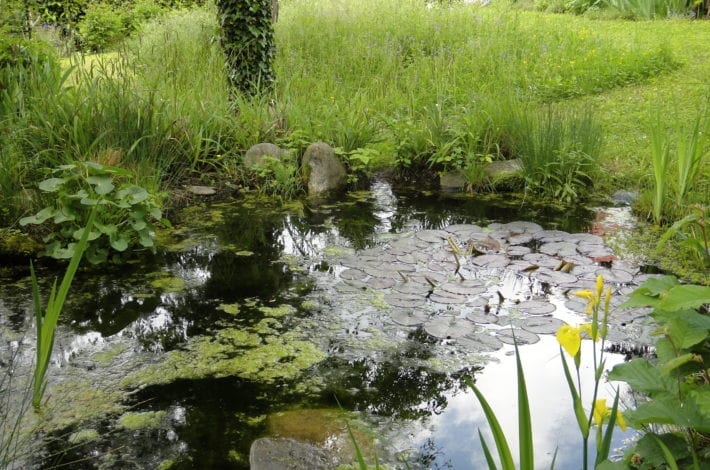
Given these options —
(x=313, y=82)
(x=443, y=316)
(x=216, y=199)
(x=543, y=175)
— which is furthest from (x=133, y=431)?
(x=313, y=82)

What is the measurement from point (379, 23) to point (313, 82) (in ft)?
9.31

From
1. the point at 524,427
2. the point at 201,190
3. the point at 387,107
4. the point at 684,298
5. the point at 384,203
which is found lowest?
the point at 384,203

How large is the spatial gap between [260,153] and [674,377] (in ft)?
14.8

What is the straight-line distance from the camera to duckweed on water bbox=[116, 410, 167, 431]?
2436 mm

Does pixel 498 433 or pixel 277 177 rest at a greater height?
pixel 498 433

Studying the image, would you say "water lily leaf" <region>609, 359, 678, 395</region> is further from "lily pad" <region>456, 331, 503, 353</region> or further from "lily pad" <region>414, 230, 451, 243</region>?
"lily pad" <region>414, 230, 451, 243</region>

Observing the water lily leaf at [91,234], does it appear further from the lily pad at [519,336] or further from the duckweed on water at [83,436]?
the lily pad at [519,336]

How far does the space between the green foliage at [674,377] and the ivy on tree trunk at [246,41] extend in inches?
222

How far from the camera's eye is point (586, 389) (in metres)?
2.76

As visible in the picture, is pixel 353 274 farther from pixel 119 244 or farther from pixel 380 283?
pixel 119 244

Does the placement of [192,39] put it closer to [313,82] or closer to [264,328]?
[313,82]

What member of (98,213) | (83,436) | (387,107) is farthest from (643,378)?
(387,107)

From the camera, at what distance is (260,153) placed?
5684 mm

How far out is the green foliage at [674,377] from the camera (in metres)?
1.39
